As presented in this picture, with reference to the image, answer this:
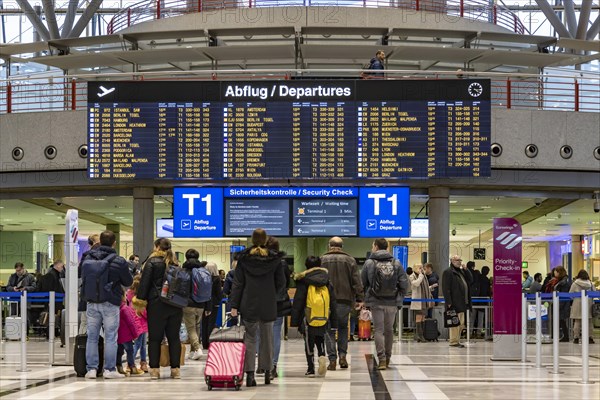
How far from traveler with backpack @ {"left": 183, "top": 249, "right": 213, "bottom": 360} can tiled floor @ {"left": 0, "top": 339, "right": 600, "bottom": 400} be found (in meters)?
0.39

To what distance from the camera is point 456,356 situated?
17.7m

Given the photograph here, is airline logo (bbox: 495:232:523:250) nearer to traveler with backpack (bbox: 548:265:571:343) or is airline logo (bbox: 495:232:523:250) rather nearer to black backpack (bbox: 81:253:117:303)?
black backpack (bbox: 81:253:117:303)

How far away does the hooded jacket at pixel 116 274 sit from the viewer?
42.6 ft

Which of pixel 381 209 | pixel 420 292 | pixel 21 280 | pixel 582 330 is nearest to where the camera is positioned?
pixel 582 330

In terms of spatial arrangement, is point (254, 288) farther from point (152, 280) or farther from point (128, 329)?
point (128, 329)

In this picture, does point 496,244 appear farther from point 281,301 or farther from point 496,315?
point 281,301

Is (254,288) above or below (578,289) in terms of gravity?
above

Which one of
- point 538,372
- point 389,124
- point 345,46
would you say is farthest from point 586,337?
point 345,46

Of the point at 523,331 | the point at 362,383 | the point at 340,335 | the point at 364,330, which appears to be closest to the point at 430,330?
the point at 364,330

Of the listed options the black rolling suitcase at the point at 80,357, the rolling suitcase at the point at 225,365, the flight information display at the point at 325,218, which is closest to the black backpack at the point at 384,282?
the rolling suitcase at the point at 225,365

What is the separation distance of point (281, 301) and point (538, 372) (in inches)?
148

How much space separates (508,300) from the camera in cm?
1645

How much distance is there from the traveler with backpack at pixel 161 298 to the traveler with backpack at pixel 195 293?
0.48 m

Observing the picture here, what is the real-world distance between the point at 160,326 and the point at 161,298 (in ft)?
1.06
